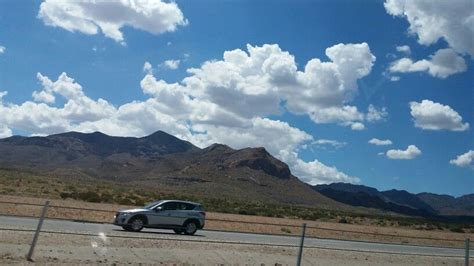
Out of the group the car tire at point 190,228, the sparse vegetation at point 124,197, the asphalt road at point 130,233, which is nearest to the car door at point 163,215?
the asphalt road at point 130,233

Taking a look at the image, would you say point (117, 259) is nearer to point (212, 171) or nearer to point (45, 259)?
point (45, 259)

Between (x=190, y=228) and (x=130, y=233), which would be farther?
(x=190, y=228)

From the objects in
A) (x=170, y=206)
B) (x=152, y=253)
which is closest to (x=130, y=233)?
(x=170, y=206)

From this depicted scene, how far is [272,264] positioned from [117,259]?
489cm

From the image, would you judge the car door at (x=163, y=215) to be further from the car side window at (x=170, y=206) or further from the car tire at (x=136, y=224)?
the car tire at (x=136, y=224)

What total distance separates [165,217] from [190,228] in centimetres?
142

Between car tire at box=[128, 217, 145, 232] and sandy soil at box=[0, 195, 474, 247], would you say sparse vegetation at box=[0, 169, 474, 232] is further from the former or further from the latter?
car tire at box=[128, 217, 145, 232]

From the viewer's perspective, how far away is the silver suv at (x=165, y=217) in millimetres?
26203

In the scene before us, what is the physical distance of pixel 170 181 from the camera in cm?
16162

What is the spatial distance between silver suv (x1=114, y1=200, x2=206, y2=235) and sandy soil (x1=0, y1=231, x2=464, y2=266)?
7172 millimetres

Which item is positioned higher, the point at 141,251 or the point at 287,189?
the point at 287,189

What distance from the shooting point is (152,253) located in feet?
55.5

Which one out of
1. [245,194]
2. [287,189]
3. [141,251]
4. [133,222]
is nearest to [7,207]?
[133,222]

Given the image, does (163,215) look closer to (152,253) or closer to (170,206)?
(170,206)
